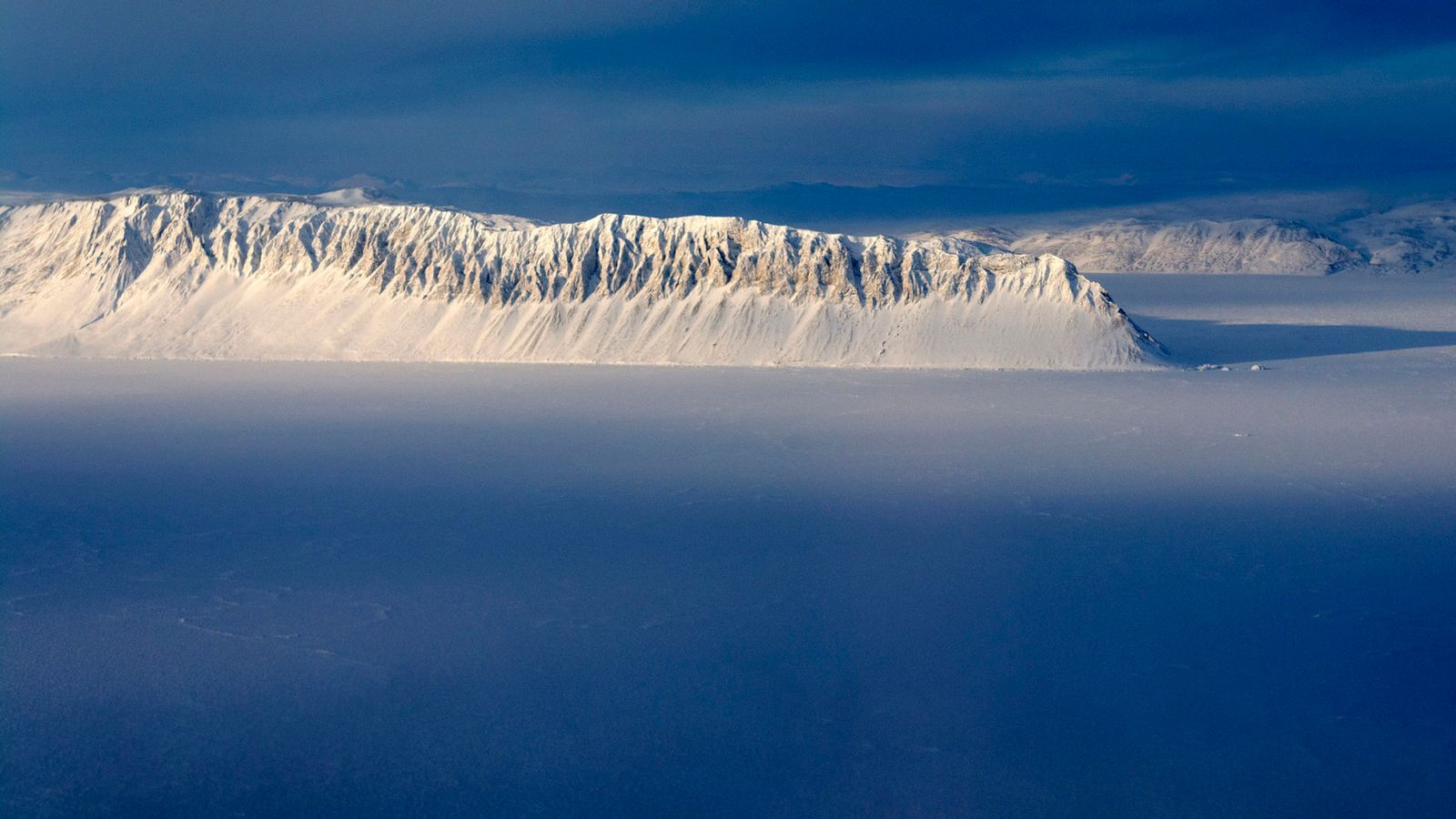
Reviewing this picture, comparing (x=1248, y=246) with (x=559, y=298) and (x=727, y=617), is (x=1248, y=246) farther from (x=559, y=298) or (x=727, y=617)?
(x=727, y=617)

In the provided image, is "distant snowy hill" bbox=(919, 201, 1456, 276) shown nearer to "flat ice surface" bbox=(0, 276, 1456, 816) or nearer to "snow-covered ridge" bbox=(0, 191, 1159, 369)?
"snow-covered ridge" bbox=(0, 191, 1159, 369)

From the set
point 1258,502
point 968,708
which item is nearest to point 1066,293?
point 1258,502

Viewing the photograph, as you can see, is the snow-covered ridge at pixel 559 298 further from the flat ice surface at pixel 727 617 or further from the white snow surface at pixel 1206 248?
the white snow surface at pixel 1206 248

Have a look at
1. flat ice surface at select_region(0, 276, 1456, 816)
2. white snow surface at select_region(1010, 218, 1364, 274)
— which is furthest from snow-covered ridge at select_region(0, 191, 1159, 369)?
white snow surface at select_region(1010, 218, 1364, 274)

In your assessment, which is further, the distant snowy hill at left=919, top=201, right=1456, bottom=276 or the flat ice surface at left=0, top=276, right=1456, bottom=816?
the distant snowy hill at left=919, top=201, right=1456, bottom=276

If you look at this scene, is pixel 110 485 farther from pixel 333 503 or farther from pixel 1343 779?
pixel 1343 779

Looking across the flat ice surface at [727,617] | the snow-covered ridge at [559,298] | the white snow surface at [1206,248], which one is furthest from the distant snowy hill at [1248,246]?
the flat ice surface at [727,617]

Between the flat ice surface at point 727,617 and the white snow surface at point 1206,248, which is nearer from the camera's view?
the flat ice surface at point 727,617
